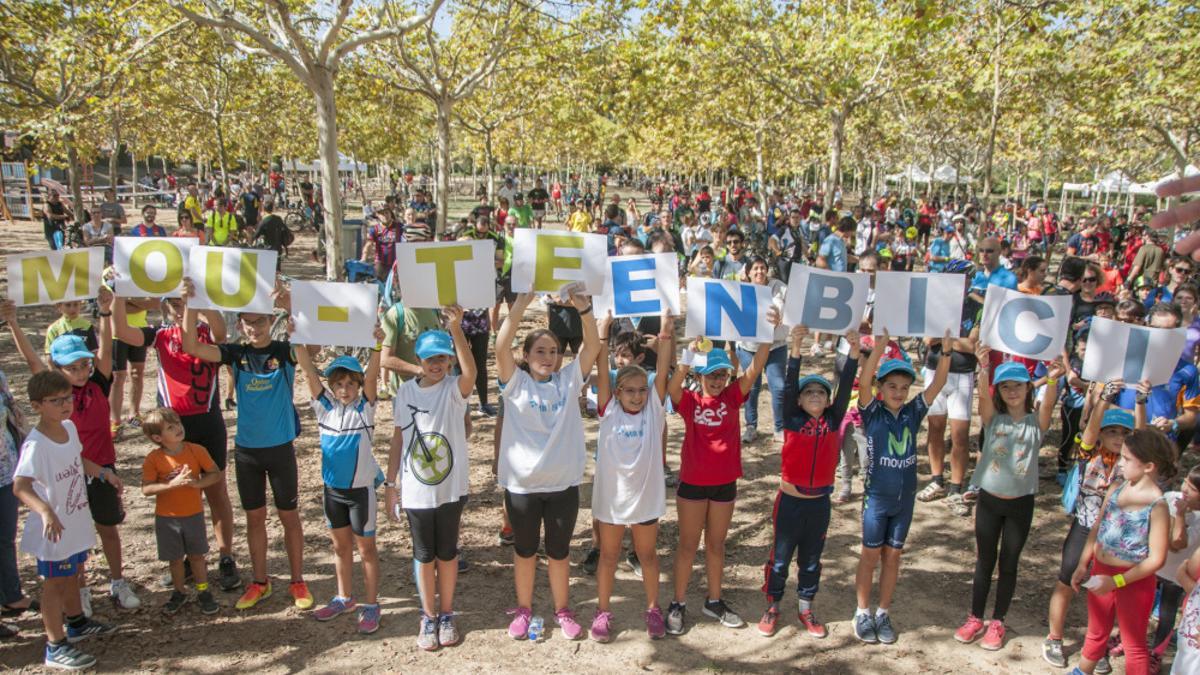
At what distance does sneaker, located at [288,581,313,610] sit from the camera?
195 inches

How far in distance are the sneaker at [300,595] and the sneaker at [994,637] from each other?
4.29 m

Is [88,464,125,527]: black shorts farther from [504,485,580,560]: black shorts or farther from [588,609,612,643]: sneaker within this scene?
[588,609,612,643]: sneaker

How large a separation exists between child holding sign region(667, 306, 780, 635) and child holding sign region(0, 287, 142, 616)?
11.4 feet

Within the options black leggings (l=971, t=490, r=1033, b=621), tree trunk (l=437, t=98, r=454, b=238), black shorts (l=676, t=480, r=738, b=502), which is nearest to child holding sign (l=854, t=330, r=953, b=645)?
black leggings (l=971, t=490, r=1033, b=621)

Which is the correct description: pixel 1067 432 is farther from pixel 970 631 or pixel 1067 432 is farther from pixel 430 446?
pixel 430 446

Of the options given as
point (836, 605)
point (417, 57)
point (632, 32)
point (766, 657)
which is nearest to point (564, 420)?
point (766, 657)

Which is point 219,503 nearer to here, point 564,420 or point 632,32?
point 564,420

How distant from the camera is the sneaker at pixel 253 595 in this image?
492 centimetres

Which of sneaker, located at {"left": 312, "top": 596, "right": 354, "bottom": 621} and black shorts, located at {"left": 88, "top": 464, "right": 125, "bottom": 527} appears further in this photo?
sneaker, located at {"left": 312, "top": 596, "right": 354, "bottom": 621}

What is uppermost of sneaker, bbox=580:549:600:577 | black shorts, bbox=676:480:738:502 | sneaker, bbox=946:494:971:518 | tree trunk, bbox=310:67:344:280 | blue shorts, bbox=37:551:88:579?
tree trunk, bbox=310:67:344:280

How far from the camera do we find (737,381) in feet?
15.7

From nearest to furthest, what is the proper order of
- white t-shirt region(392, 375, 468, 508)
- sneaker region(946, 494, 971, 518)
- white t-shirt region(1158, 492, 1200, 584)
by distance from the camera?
1. white t-shirt region(1158, 492, 1200, 584)
2. white t-shirt region(392, 375, 468, 508)
3. sneaker region(946, 494, 971, 518)

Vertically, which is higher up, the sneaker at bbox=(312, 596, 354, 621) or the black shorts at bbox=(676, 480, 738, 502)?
the black shorts at bbox=(676, 480, 738, 502)

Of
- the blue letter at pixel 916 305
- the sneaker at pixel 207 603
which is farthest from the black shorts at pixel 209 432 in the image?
the blue letter at pixel 916 305
